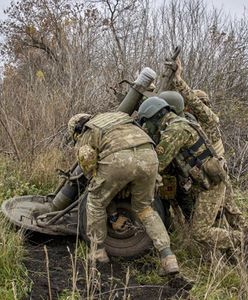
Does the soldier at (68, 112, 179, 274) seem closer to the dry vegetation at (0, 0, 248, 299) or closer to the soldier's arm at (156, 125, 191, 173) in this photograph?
the soldier's arm at (156, 125, 191, 173)

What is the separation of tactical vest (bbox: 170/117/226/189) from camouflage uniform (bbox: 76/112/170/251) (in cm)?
52

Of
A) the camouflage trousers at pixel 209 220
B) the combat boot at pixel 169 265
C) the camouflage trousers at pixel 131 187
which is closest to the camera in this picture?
the combat boot at pixel 169 265

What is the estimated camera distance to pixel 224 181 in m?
4.90

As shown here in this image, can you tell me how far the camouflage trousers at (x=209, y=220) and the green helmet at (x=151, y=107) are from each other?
3.06ft

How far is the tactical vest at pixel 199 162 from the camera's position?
4762 mm

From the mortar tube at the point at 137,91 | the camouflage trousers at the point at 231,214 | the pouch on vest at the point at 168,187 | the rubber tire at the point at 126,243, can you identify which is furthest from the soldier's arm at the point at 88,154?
the camouflage trousers at the point at 231,214

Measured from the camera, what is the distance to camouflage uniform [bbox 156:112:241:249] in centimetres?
455

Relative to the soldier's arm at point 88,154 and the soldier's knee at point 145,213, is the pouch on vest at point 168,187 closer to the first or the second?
the soldier's knee at point 145,213

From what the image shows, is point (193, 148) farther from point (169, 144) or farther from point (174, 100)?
point (174, 100)

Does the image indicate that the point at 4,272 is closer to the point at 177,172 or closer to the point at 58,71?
the point at 177,172

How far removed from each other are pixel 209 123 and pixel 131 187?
6.13ft

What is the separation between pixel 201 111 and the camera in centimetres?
580

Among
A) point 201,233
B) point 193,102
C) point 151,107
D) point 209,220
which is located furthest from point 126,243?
point 193,102

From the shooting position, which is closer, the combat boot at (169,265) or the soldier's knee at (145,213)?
the combat boot at (169,265)
